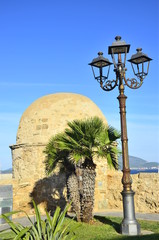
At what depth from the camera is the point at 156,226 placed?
8.94 meters

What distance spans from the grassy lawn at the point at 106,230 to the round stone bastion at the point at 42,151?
11.5 ft

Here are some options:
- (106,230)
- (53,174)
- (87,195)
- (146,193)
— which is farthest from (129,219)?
(53,174)

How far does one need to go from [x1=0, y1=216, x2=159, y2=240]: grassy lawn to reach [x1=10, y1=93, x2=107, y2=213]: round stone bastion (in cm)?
350

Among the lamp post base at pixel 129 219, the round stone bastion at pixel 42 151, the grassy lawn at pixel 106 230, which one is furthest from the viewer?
the round stone bastion at pixel 42 151

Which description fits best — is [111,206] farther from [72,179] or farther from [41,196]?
[72,179]

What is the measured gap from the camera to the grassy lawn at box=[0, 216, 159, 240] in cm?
743

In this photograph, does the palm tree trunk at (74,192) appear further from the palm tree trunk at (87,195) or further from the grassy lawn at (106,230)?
the grassy lawn at (106,230)

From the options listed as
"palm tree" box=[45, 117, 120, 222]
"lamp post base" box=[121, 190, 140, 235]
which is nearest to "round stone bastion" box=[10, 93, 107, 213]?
"palm tree" box=[45, 117, 120, 222]

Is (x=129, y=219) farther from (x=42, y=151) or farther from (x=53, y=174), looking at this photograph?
(x=42, y=151)

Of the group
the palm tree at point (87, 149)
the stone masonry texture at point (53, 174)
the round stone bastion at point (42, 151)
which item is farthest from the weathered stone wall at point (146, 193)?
the palm tree at point (87, 149)

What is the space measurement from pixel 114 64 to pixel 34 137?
7.11 metres

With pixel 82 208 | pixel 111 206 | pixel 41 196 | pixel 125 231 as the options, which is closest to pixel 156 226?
pixel 125 231

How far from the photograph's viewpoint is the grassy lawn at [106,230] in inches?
293

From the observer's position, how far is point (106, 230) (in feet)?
28.1
